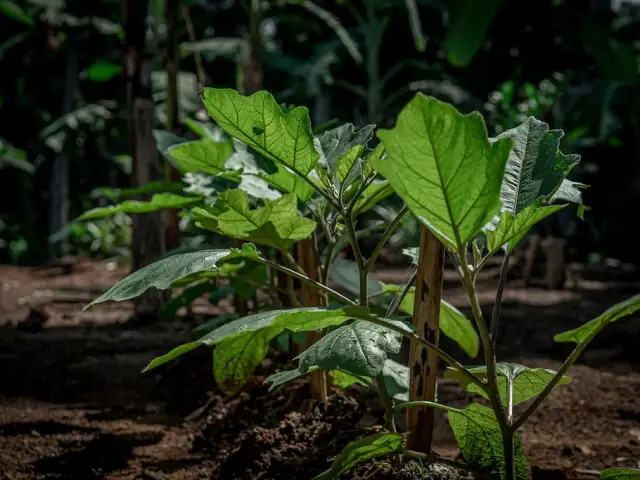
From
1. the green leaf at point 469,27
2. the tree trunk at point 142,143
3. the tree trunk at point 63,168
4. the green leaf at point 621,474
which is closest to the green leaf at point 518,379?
the green leaf at point 621,474

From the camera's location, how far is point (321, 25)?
36.3 ft

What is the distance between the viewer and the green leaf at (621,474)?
98 centimetres

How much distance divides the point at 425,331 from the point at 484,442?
0.66 feet

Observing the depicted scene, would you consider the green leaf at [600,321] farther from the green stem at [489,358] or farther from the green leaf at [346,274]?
the green leaf at [346,274]

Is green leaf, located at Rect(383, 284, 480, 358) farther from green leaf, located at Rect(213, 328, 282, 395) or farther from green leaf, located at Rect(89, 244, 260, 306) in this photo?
green leaf, located at Rect(89, 244, 260, 306)

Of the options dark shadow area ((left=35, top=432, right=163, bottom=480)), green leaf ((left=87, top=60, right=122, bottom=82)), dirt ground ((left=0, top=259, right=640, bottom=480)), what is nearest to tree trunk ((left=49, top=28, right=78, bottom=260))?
green leaf ((left=87, top=60, right=122, bottom=82))

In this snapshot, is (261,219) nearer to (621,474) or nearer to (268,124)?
(268,124)

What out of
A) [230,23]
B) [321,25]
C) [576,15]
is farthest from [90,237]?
[576,15]

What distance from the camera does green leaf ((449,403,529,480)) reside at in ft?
3.58

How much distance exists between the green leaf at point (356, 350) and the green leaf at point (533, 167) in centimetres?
28

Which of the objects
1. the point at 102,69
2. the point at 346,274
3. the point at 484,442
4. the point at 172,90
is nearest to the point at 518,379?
the point at 484,442

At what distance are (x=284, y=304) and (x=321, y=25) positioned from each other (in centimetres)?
987

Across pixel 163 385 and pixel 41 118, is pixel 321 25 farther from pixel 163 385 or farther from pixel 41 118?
pixel 163 385

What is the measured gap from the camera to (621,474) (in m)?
1.00
